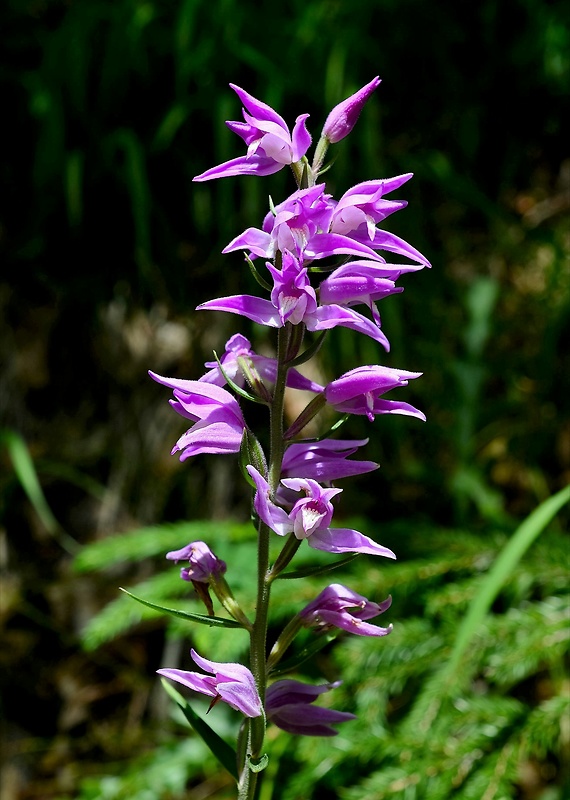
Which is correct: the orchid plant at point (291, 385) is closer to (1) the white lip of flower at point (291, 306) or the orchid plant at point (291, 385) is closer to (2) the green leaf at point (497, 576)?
(1) the white lip of flower at point (291, 306)

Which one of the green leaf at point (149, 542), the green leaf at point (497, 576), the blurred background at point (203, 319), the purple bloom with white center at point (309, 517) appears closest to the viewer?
the purple bloom with white center at point (309, 517)

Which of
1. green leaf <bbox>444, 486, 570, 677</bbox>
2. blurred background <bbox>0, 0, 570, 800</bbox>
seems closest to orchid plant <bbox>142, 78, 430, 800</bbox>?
green leaf <bbox>444, 486, 570, 677</bbox>

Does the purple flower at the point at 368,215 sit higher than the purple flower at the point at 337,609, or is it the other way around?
Result: the purple flower at the point at 368,215

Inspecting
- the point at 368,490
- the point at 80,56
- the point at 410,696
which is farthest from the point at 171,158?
the point at 410,696

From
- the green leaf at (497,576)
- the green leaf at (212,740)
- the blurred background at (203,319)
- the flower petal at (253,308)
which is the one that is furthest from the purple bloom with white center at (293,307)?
the blurred background at (203,319)

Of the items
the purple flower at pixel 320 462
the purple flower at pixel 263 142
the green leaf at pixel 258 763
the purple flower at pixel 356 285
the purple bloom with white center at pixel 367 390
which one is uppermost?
the purple flower at pixel 263 142

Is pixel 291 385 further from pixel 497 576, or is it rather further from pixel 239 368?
pixel 497 576

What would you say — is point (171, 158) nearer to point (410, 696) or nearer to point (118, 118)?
point (118, 118)

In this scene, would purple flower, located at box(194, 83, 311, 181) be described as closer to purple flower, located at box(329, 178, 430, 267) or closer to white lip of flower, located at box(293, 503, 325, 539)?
purple flower, located at box(329, 178, 430, 267)
